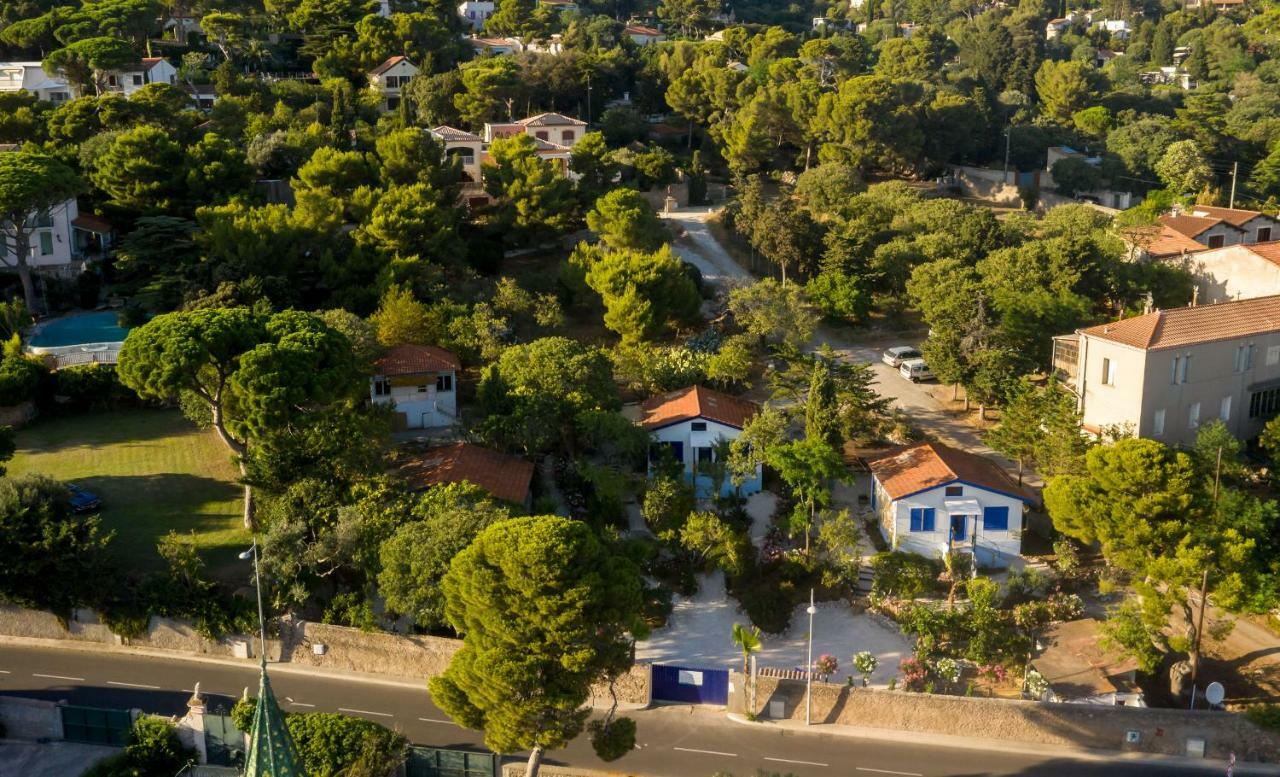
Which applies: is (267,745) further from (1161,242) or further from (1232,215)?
(1232,215)

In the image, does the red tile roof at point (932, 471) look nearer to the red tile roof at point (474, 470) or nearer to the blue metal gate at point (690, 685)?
the blue metal gate at point (690, 685)

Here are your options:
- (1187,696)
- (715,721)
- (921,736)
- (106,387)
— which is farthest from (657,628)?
(106,387)

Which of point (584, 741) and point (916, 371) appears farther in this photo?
point (916, 371)

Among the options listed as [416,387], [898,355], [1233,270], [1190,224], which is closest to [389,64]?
[416,387]

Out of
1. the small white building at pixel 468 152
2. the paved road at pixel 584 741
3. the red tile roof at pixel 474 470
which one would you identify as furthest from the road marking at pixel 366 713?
the small white building at pixel 468 152

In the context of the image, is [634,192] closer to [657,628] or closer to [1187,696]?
[657,628]

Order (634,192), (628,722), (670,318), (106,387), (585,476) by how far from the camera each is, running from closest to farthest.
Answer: (628,722) → (585,476) → (106,387) → (670,318) → (634,192)

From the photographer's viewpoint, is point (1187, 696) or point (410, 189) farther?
point (410, 189)

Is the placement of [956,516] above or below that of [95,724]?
above
